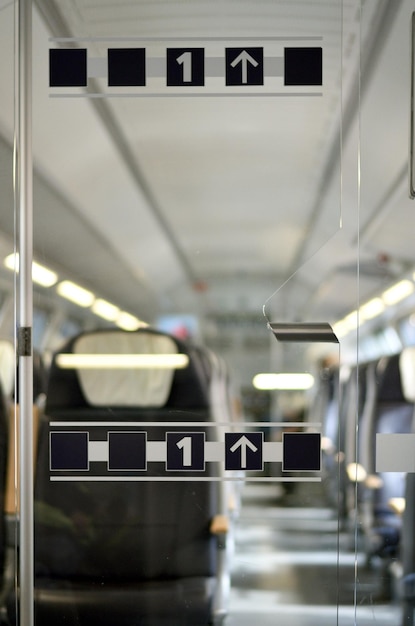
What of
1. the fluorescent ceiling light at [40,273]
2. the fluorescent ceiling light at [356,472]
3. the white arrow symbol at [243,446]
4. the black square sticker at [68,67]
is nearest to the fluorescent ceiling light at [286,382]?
the white arrow symbol at [243,446]

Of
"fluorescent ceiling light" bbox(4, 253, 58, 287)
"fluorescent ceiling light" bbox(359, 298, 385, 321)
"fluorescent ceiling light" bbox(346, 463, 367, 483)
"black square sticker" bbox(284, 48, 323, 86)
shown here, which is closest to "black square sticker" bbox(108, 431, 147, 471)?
"fluorescent ceiling light" bbox(4, 253, 58, 287)

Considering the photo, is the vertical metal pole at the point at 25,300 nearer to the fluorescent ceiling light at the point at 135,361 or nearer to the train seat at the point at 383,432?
the fluorescent ceiling light at the point at 135,361

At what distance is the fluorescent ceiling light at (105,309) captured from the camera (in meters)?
2.79

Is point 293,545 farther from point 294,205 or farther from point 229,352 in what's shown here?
point 294,205

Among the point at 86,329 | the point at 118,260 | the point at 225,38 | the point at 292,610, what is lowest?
the point at 292,610

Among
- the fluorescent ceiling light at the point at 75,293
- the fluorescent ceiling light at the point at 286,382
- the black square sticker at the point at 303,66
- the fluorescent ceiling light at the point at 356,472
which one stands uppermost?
the black square sticker at the point at 303,66

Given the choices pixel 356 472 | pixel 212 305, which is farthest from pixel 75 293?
pixel 356 472

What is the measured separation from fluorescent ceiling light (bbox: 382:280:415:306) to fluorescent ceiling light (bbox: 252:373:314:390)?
0.33 metres

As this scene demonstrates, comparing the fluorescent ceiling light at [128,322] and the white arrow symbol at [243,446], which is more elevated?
the fluorescent ceiling light at [128,322]

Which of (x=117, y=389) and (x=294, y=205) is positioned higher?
(x=294, y=205)

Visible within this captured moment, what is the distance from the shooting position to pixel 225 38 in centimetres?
274

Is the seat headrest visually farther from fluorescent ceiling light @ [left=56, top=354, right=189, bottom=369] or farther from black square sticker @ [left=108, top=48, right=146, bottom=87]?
black square sticker @ [left=108, top=48, right=146, bottom=87]

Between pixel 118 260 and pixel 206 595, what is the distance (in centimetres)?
107

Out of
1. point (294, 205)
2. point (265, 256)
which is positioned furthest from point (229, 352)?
point (294, 205)
